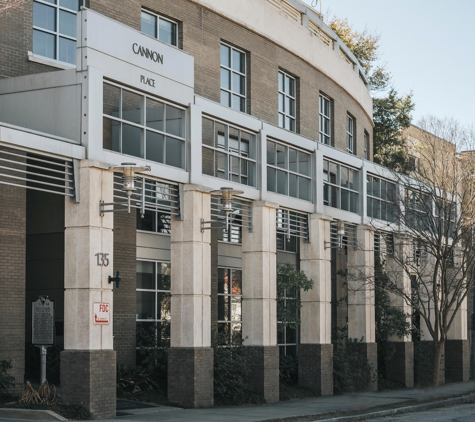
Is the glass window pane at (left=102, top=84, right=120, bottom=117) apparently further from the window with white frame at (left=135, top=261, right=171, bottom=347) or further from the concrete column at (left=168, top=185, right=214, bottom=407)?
the window with white frame at (left=135, top=261, right=171, bottom=347)

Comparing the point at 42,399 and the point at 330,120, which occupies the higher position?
the point at 330,120

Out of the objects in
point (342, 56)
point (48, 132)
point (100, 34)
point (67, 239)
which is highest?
point (342, 56)

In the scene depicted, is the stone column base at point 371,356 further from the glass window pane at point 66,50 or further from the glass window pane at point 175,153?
the glass window pane at point 66,50

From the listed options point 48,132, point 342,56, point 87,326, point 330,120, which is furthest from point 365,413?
point 342,56

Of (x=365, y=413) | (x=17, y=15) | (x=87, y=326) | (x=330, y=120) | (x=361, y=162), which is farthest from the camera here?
(x=330, y=120)

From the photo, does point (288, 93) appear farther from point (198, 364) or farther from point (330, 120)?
point (198, 364)

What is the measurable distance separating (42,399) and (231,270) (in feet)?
40.3

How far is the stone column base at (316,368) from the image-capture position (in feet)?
91.7

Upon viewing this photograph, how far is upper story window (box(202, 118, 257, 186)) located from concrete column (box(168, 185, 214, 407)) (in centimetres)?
214

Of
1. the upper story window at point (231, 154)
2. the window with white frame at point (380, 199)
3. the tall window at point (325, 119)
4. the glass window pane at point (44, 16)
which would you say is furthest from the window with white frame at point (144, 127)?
the tall window at point (325, 119)

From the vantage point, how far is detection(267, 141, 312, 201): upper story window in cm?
2689

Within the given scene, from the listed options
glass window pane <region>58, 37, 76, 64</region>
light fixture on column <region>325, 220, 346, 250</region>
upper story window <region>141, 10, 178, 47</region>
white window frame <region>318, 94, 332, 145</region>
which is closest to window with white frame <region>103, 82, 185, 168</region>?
glass window pane <region>58, 37, 76, 64</region>

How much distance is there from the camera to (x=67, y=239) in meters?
18.9

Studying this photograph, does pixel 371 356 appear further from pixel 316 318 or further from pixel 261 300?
pixel 261 300
